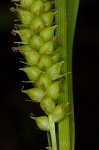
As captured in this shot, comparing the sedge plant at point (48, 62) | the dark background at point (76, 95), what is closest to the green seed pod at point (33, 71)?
the sedge plant at point (48, 62)

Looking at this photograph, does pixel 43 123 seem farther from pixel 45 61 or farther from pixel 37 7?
pixel 37 7

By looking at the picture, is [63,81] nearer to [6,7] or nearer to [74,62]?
[6,7]

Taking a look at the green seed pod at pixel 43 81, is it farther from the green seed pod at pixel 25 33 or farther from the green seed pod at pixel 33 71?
the green seed pod at pixel 25 33

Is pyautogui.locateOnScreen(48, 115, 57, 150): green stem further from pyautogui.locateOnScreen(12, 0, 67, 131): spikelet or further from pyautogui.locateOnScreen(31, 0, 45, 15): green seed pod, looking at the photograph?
pyautogui.locateOnScreen(31, 0, 45, 15): green seed pod

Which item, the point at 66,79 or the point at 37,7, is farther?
the point at 66,79

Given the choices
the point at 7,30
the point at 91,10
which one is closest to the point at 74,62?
the point at 91,10

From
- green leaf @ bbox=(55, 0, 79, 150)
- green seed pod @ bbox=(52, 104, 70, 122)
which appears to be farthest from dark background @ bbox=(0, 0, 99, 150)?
green seed pod @ bbox=(52, 104, 70, 122)

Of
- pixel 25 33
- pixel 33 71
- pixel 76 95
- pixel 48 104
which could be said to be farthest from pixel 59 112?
pixel 76 95
